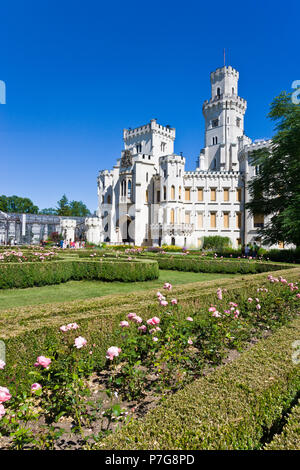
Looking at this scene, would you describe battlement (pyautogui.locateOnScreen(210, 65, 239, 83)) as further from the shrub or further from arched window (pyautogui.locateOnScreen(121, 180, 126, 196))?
the shrub

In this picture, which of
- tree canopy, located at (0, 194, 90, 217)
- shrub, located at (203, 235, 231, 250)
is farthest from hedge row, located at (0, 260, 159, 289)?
tree canopy, located at (0, 194, 90, 217)

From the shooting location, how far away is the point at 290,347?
172 inches

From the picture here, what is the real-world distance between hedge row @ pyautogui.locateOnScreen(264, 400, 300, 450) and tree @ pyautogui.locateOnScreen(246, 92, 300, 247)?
1775 cm

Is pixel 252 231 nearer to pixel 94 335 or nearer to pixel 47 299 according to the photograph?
pixel 47 299

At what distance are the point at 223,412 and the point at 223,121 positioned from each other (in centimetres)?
4884

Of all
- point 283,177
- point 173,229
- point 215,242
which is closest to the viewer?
point 283,177

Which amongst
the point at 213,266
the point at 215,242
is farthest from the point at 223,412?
the point at 215,242

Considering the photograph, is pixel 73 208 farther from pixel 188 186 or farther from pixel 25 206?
pixel 188 186

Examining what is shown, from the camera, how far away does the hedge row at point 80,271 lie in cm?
1154

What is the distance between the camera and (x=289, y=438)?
2312 mm

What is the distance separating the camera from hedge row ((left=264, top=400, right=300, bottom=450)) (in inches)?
87.2

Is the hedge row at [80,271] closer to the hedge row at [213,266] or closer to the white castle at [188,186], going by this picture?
the hedge row at [213,266]
